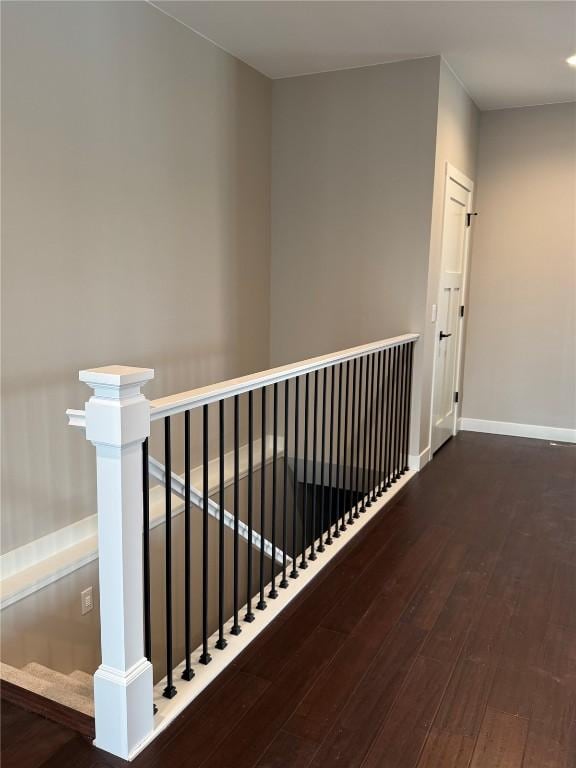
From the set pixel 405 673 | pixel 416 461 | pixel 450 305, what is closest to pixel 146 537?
pixel 405 673

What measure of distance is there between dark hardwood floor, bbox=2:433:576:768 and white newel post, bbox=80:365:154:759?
4.6 inches

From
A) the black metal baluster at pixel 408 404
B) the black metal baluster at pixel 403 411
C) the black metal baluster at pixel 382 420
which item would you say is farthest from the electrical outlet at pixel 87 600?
the black metal baluster at pixel 408 404

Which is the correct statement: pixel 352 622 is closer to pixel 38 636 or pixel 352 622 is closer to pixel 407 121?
pixel 38 636

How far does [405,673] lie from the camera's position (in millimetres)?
2133

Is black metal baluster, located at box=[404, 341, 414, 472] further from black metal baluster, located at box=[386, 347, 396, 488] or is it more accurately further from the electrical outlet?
the electrical outlet

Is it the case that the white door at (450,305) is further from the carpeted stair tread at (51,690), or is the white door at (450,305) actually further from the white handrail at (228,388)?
the carpeted stair tread at (51,690)

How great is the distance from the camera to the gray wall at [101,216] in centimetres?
270

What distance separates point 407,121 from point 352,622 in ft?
10.2

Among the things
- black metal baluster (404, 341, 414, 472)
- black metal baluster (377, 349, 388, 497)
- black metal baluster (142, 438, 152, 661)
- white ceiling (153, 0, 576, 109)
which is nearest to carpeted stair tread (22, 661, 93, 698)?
black metal baluster (142, 438, 152, 661)

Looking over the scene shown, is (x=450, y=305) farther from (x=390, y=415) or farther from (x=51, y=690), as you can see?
(x=51, y=690)

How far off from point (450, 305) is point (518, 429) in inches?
52.8

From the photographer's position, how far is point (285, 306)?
4707 millimetres

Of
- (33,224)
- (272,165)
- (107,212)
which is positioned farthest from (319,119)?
(33,224)

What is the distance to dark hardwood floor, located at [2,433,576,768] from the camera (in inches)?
69.3
